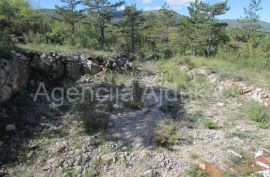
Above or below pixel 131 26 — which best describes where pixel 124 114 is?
A: below

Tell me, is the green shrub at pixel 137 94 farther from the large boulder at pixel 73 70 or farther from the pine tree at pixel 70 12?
the pine tree at pixel 70 12

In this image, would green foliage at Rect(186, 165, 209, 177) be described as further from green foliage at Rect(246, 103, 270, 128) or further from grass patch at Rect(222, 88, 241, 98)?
grass patch at Rect(222, 88, 241, 98)

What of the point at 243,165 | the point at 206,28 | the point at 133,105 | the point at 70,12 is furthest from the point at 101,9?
the point at 243,165

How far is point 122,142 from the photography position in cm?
682

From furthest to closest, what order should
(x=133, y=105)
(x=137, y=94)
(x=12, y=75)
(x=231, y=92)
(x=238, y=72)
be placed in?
(x=238, y=72) → (x=231, y=92) → (x=137, y=94) → (x=133, y=105) → (x=12, y=75)

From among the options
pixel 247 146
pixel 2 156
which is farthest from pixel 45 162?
pixel 247 146

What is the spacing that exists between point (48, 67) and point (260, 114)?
6775mm

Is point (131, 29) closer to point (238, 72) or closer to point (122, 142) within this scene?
point (238, 72)

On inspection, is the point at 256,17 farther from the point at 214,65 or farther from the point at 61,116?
the point at 61,116

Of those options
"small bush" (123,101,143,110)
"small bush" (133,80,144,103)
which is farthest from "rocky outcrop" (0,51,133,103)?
"small bush" (123,101,143,110)

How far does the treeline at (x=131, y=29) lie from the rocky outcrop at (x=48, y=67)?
113 inches

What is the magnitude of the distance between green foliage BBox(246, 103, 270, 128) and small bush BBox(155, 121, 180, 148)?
238 cm

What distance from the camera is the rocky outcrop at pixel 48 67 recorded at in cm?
797

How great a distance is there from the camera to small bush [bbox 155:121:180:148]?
6779 millimetres
